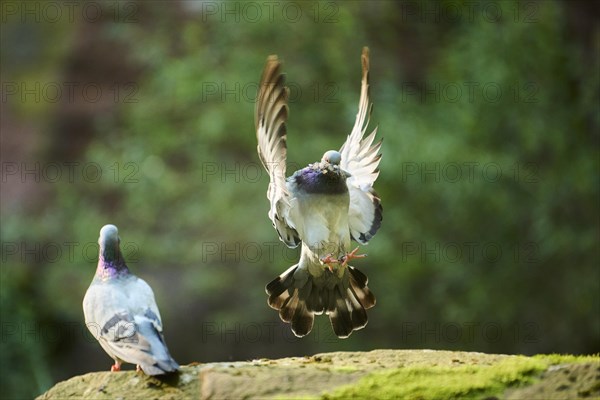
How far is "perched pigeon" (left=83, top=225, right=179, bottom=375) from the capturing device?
185 inches

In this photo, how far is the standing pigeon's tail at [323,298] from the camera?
246 inches

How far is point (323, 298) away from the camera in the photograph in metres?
6.32

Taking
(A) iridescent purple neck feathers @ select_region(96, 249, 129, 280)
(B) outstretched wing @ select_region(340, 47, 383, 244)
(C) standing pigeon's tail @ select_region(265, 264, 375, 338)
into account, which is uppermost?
(B) outstretched wing @ select_region(340, 47, 383, 244)

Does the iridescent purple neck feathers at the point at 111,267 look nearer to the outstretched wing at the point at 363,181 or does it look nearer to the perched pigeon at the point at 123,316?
the perched pigeon at the point at 123,316

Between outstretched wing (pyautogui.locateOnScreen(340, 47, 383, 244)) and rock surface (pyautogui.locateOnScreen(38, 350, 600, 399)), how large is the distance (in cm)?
165

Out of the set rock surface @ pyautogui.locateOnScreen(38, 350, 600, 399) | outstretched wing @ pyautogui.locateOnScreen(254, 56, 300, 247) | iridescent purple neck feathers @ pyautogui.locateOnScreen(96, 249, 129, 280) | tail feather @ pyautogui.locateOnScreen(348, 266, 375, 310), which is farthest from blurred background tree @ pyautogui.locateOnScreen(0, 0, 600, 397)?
rock surface @ pyautogui.locateOnScreen(38, 350, 600, 399)

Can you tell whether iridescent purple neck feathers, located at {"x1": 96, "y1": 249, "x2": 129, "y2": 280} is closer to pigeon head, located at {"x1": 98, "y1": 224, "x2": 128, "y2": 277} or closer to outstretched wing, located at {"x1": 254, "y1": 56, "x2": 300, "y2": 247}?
pigeon head, located at {"x1": 98, "y1": 224, "x2": 128, "y2": 277}

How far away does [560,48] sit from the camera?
11070 mm

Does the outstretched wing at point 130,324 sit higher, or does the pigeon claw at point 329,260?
the pigeon claw at point 329,260

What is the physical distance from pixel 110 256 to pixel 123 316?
54 centimetres

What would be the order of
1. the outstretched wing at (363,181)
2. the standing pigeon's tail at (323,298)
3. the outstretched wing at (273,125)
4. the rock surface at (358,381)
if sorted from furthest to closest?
the outstretched wing at (363,181) < the standing pigeon's tail at (323,298) < the outstretched wing at (273,125) < the rock surface at (358,381)

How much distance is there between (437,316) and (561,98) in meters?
3.13

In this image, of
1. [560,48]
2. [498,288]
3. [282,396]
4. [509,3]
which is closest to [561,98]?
[560,48]

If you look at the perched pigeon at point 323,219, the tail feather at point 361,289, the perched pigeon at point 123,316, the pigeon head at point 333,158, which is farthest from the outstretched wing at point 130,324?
the tail feather at point 361,289
